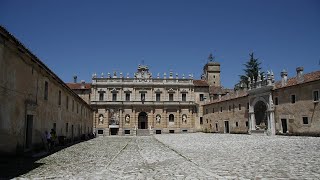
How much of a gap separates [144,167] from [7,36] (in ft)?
23.7

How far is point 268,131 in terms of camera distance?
33250 mm

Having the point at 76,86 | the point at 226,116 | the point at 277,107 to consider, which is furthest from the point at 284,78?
the point at 76,86

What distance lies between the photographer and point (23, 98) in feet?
44.1

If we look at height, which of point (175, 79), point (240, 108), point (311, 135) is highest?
point (175, 79)

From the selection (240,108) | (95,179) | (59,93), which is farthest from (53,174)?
(240,108)

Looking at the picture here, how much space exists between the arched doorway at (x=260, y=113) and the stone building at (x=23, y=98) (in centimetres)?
2660

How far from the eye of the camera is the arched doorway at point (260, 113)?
37.3 m

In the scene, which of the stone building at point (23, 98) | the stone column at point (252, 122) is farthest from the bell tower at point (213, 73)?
the stone building at point (23, 98)

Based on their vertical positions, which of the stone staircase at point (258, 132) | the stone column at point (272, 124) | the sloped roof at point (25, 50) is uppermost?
the sloped roof at point (25, 50)

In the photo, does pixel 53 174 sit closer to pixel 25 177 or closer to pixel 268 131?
pixel 25 177

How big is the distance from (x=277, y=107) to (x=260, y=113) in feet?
17.6

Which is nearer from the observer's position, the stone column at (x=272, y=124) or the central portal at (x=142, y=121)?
the stone column at (x=272, y=124)

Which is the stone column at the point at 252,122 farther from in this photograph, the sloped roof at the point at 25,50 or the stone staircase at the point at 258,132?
the sloped roof at the point at 25,50

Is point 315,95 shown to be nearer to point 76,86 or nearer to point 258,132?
point 258,132
